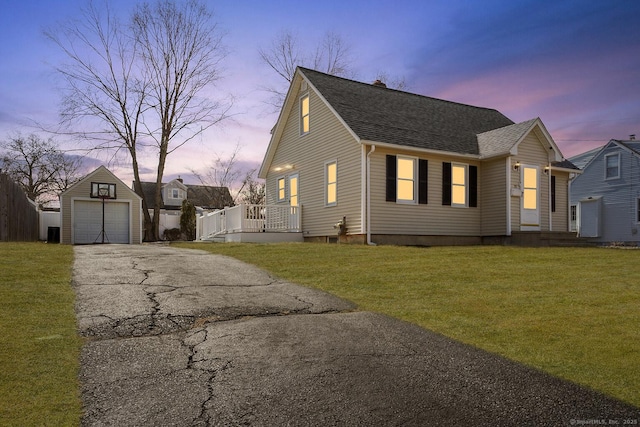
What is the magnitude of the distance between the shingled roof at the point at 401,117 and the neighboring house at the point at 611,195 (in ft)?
34.6

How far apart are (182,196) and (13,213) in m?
34.1

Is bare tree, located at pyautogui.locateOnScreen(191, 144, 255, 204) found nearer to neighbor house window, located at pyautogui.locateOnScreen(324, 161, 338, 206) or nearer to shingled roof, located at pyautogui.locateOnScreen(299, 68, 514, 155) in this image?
shingled roof, located at pyautogui.locateOnScreen(299, 68, 514, 155)

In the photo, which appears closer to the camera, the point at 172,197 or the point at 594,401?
the point at 594,401

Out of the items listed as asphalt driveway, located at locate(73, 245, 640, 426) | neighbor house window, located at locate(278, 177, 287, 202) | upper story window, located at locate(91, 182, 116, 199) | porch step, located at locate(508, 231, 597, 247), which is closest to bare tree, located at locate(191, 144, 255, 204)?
upper story window, located at locate(91, 182, 116, 199)

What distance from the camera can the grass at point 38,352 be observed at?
3.10 meters

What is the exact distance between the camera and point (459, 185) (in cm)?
1720

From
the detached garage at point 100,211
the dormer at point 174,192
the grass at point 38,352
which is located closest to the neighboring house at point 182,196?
the dormer at point 174,192

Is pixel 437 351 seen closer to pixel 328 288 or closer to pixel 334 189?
pixel 328 288

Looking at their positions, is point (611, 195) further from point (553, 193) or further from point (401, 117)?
point (401, 117)

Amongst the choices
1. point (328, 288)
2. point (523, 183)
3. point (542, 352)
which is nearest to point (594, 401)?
point (542, 352)

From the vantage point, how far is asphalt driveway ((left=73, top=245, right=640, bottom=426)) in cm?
314

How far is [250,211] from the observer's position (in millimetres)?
17766

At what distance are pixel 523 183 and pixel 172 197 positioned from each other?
130 ft

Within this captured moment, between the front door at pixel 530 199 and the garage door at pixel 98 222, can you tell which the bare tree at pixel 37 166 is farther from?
the front door at pixel 530 199
